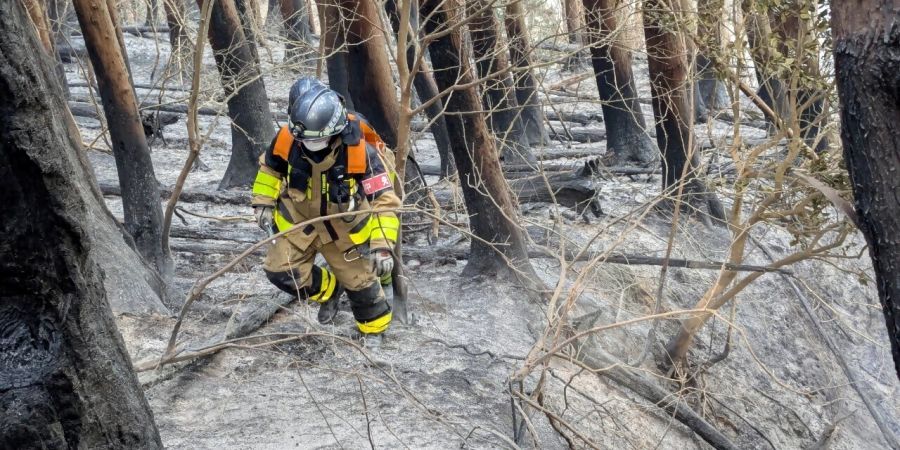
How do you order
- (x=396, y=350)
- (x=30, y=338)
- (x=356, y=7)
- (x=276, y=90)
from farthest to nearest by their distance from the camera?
(x=276, y=90) < (x=356, y=7) < (x=396, y=350) < (x=30, y=338)

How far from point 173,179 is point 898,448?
8790mm

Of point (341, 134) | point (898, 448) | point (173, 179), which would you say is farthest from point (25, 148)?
point (173, 179)

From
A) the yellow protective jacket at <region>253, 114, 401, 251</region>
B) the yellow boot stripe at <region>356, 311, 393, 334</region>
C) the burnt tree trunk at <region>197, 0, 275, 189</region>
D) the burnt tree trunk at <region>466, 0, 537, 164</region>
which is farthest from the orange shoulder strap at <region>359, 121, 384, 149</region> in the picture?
the burnt tree trunk at <region>197, 0, 275, 189</region>

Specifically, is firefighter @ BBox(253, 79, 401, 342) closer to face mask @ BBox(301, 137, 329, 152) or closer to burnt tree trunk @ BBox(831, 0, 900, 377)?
face mask @ BBox(301, 137, 329, 152)

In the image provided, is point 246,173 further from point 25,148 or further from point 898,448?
point 25,148

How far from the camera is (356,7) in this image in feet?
25.9

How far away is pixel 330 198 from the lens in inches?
217

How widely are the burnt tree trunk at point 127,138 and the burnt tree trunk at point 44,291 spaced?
4884 mm

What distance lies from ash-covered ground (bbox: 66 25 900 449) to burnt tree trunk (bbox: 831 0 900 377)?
218cm

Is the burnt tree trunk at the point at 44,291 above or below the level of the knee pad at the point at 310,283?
above

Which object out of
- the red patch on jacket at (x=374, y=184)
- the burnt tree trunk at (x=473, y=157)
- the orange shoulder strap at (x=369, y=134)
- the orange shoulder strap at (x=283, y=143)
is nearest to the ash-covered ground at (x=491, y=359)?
the burnt tree trunk at (x=473, y=157)

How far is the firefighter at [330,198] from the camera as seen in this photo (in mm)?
5086

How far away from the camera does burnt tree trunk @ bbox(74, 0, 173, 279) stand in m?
7.34

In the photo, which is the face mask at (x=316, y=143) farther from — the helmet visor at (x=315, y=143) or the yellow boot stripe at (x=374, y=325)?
the yellow boot stripe at (x=374, y=325)
